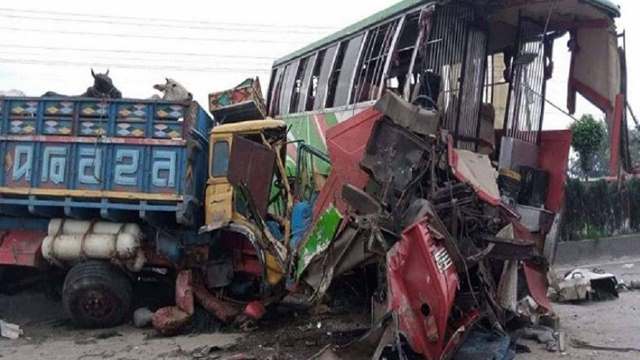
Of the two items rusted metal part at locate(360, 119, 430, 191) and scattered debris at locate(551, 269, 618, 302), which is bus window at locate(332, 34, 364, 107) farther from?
scattered debris at locate(551, 269, 618, 302)

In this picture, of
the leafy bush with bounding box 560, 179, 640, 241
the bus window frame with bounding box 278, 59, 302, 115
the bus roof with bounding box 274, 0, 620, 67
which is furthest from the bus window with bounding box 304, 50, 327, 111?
the leafy bush with bounding box 560, 179, 640, 241

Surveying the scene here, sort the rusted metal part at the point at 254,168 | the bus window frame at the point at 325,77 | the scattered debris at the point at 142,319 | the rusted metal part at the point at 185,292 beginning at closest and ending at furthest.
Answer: the rusted metal part at the point at 254,168, the rusted metal part at the point at 185,292, the scattered debris at the point at 142,319, the bus window frame at the point at 325,77

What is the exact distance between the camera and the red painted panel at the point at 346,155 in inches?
255

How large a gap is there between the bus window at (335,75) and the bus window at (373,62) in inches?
25.2

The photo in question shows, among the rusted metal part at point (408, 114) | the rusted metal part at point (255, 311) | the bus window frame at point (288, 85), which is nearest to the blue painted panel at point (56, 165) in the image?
the rusted metal part at point (255, 311)

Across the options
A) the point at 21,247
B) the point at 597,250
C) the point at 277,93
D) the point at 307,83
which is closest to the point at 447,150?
the point at 307,83

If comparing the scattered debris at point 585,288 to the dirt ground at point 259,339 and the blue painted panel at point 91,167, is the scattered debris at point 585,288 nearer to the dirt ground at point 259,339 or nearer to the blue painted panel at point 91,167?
the dirt ground at point 259,339

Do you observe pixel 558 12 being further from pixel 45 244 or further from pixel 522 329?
pixel 45 244

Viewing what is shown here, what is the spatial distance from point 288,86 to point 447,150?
5422 mm

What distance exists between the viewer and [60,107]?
828cm

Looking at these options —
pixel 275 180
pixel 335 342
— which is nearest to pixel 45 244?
pixel 275 180

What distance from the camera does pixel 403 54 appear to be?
26.1 feet

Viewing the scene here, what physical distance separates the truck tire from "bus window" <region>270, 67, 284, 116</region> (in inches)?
188

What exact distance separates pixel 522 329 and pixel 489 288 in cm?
111
